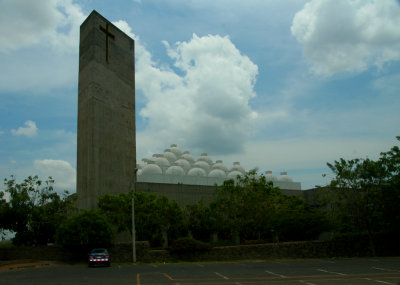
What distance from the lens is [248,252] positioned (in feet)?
111

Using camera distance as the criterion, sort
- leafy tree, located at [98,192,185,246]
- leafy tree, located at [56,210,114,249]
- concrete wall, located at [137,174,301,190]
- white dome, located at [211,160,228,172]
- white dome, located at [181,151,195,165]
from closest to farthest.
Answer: leafy tree, located at [56,210,114,249] < leafy tree, located at [98,192,185,246] < concrete wall, located at [137,174,301,190] < white dome, located at [181,151,195,165] < white dome, located at [211,160,228,172]

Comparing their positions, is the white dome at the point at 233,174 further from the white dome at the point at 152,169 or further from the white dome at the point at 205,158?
the white dome at the point at 152,169

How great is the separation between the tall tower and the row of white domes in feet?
62.5

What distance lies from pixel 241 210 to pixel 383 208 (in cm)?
1531

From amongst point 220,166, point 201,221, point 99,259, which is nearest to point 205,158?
point 220,166

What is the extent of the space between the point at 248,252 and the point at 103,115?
23489 mm

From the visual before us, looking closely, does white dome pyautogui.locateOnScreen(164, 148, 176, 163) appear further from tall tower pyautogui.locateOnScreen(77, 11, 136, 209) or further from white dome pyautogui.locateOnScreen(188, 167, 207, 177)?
tall tower pyautogui.locateOnScreen(77, 11, 136, 209)

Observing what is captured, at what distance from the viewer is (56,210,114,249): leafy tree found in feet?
104

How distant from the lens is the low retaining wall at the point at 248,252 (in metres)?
33.1

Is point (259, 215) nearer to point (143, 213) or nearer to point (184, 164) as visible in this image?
point (143, 213)

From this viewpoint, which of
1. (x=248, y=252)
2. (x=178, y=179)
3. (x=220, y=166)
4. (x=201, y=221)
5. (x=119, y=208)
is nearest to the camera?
(x=248, y=252)

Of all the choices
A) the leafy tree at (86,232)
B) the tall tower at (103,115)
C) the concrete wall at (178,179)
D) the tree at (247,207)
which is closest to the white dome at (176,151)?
the concrete wall at (178,179)

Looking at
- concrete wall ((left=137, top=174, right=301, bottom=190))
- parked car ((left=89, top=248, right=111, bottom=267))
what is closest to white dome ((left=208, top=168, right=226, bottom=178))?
concrete wall ((left=137, top=174, right=301, bottom=190))

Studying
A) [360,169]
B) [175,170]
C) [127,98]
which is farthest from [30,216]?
[175,170]
